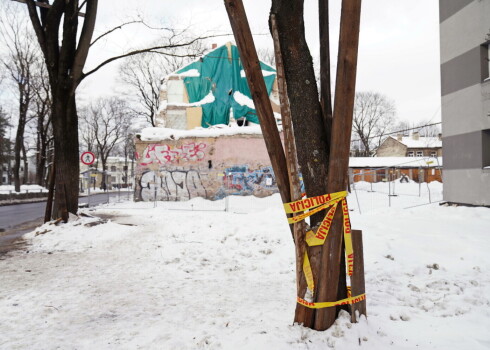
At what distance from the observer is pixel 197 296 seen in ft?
12.7

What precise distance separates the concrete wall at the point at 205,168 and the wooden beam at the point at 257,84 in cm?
1546

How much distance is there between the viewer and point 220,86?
2378cm

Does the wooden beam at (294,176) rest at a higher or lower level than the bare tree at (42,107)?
lower

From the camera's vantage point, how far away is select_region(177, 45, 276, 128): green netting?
2335cm

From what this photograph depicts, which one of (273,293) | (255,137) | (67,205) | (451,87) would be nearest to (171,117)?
(255,137)

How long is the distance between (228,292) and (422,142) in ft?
215

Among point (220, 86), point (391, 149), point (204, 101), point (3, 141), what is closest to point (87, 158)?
point (204, 101)

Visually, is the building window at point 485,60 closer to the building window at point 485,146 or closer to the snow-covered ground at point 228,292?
the building window at point 485,146

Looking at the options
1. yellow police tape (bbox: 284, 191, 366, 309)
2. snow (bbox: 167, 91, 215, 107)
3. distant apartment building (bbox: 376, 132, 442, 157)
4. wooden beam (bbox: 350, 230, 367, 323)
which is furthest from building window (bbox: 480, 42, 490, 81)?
distant apartment building (bbox: 376, 132, 442, 157)

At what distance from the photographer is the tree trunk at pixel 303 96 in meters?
2.85

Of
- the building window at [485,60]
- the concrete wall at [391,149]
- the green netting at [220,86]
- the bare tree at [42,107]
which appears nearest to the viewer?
the building window at [485,60]

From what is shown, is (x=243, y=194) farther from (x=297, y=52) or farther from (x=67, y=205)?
(x=297, y=52)

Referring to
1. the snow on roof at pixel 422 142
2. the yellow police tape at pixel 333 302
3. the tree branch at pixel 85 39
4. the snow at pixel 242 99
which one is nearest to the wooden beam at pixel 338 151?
the yellow police tape at pixel 333 302

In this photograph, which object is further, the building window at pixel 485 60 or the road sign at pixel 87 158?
the road sign at pixel 87 158
